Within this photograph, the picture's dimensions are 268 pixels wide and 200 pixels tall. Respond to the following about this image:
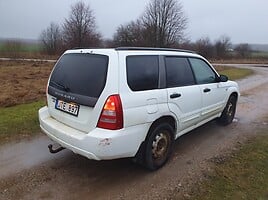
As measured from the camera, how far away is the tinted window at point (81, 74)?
3.55 meters

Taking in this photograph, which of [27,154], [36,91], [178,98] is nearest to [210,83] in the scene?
[178,98]

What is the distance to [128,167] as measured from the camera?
13.9 feet

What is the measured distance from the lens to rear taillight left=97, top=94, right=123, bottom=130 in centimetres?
338

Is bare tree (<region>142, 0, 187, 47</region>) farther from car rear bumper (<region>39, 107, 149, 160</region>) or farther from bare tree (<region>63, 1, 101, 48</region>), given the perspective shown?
car rear bumper (<region>39, 107, 149, 160</region>)

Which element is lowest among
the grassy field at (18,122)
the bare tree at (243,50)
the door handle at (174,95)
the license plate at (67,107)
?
the grassy field at (18,122)

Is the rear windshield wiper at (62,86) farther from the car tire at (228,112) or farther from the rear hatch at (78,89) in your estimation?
the car tire at (228,112)

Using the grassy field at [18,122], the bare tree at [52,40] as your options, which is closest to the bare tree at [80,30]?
the bare tree at [52,40]

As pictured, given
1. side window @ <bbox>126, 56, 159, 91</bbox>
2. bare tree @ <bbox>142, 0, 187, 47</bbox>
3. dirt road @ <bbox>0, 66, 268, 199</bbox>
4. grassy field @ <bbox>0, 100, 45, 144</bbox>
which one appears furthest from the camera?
bare tree @ <bbox>142, 0, 187, 47</bbox>

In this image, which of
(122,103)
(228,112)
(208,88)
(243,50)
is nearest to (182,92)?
(208,88)

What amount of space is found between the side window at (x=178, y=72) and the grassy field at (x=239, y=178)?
140 cm

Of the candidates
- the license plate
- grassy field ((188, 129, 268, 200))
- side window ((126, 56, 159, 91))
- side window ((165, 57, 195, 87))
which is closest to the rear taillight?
side window ((126, 56, 159, 91))

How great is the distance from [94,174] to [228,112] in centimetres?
382

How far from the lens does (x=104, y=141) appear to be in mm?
3365

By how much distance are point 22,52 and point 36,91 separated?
35.4 metres
